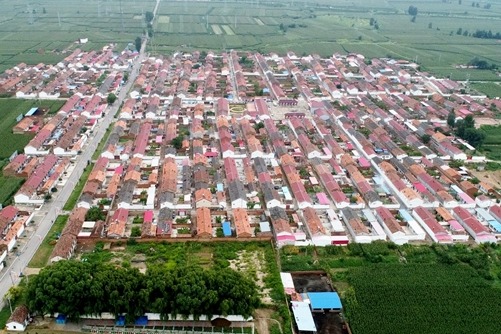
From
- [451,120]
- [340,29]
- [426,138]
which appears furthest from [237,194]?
[340,29]

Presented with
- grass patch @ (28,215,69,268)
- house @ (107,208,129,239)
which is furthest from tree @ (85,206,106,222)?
grass patch @ (28,215,69,268)

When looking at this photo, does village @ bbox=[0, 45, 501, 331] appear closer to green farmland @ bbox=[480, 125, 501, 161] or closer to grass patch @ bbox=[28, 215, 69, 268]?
grass patch @ bbox=[28, 215, 69, 268]

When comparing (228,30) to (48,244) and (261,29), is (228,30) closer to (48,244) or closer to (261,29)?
(261,29)

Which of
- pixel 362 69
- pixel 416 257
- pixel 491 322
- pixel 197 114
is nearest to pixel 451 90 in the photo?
pixel 362 69

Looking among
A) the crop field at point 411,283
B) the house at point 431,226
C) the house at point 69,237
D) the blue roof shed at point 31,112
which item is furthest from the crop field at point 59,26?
the house at point 431,226

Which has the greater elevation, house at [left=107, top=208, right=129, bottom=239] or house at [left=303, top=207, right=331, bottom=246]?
house at [left=303, top=207, right=331, bottom=246]

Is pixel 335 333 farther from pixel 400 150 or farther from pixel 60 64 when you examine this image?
pixel 60 64
